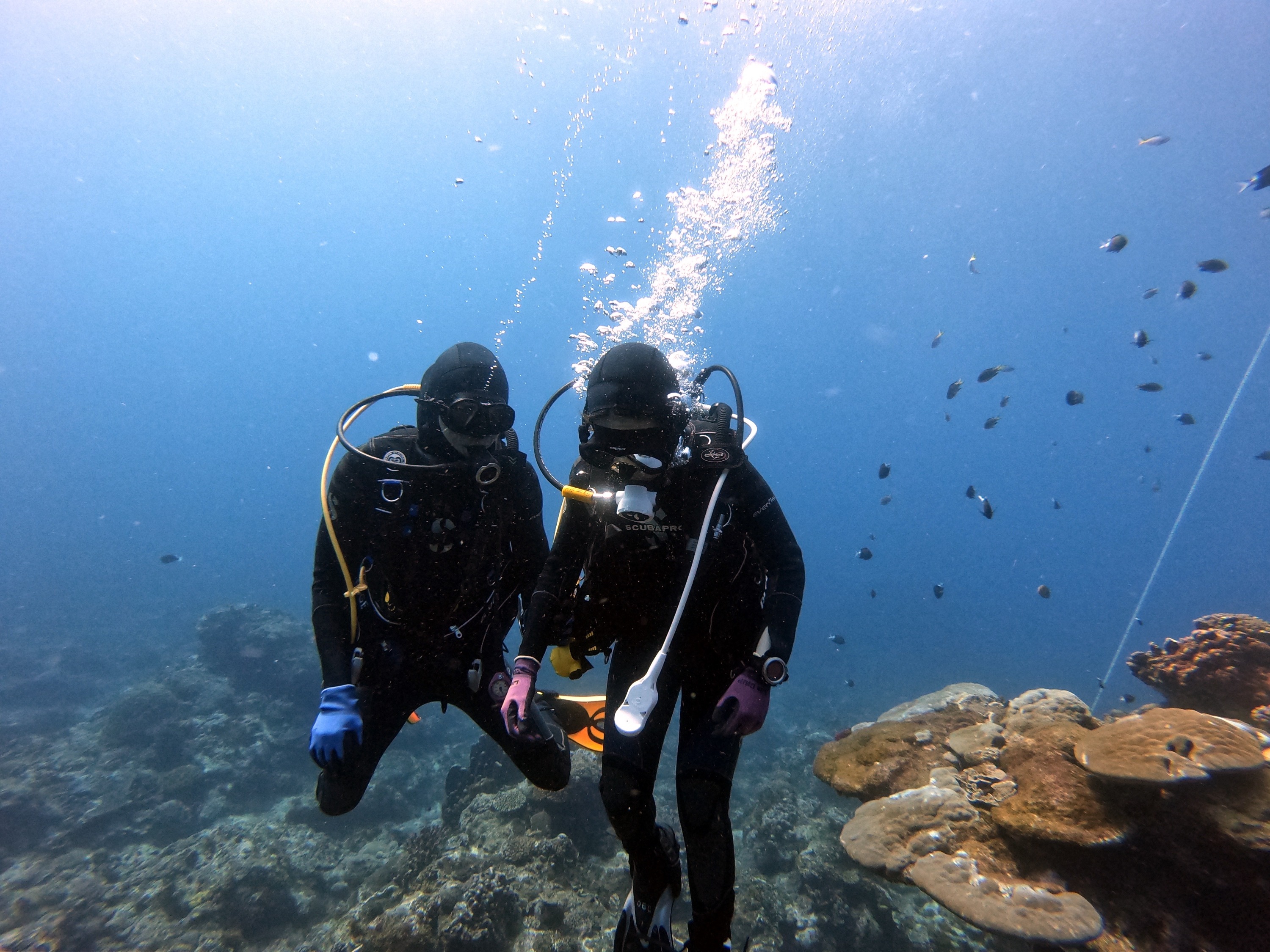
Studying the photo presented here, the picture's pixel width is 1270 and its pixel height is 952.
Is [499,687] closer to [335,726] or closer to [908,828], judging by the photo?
[335,726]

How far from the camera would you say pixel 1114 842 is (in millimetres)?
3582

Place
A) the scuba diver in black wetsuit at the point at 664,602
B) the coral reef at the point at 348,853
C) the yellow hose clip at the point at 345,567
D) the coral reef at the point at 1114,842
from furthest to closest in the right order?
the coral reef at the point at 348,853 → the yellow hose clip at the point at 345,567 → the coral reef at the point at 1114,842 → the scuba diver in black wetsuit at the point at 664,602

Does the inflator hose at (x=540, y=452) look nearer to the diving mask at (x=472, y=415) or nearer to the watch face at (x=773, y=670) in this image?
the diving mask at (x=472, y=415)

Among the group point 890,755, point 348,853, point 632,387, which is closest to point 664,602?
point 632,387

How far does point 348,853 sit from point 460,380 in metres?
10.9

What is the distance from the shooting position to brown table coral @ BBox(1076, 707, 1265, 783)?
11.3 feet

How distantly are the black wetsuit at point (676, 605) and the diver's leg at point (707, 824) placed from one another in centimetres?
2

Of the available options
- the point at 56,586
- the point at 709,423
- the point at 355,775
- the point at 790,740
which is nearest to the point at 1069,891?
the point at 709,423

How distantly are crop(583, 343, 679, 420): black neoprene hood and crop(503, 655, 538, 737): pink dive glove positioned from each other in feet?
5.33

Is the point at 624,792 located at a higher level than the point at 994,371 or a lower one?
lower

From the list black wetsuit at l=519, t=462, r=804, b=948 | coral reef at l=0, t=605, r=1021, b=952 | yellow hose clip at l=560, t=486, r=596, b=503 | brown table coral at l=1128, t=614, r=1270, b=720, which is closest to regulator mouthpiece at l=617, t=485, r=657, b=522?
black wetsuit at l=519, t=462, r=804, b=948

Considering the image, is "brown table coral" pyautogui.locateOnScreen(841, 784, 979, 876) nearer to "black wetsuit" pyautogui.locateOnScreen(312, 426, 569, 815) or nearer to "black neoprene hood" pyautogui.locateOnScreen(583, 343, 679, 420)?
"black wetsuit" pyautogui.locateOnScreen(312, 426, 569, 815)

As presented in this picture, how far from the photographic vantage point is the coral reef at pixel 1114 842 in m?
3.43

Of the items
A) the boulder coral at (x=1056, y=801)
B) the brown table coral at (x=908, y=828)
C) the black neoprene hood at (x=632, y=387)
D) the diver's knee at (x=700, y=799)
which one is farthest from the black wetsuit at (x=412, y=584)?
the boulder coral at (x=1056, y=801)
